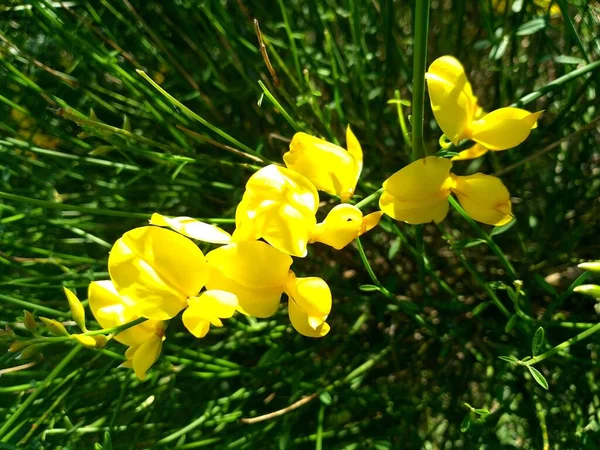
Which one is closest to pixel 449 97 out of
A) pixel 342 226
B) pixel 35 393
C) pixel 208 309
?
pixel 342 226

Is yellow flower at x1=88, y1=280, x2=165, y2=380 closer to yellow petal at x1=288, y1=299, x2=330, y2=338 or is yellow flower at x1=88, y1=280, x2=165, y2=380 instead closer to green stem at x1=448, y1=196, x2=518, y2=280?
yellow petal at x1=288, y1=299, x2=330, y2=338

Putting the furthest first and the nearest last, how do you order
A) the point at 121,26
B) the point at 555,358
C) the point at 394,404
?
1. the point at 121,26
2. the point at 394,404
3. the point at 555,358

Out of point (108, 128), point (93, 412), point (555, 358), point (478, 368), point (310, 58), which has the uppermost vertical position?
point (108, 128)

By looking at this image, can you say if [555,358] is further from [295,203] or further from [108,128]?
[108,128]

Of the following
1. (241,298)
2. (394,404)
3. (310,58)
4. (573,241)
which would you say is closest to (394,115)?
(310,58)

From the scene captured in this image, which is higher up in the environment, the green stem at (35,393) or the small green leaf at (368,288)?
the green stem at (35,393)

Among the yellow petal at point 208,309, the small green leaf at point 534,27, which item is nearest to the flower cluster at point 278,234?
the yellow petal at point 208,309

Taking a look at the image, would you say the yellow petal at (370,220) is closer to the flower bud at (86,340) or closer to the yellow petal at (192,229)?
the yellow petal at (192,229)
